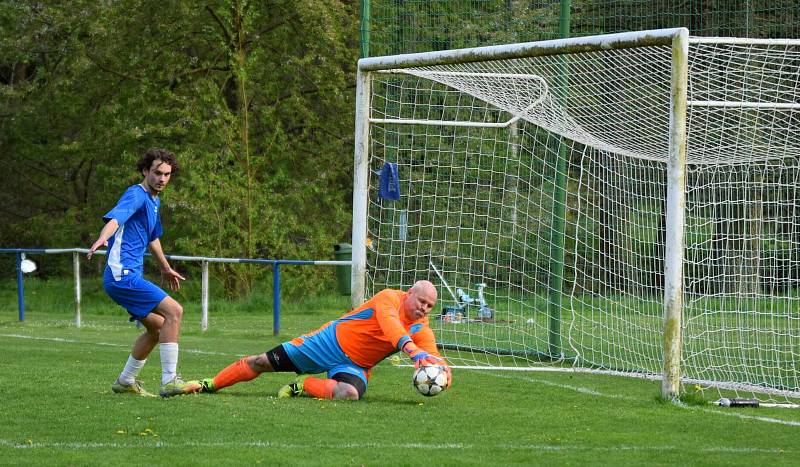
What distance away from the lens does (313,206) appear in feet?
91.1

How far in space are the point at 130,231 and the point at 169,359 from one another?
100 centimetres

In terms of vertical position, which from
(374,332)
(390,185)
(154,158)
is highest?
(154,158)

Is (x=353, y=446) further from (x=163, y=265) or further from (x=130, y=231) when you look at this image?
(x=163, y=265)

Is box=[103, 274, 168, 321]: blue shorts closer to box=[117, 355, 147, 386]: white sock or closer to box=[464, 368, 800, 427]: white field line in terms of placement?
box=[117, 355, 147, 386]: white sock

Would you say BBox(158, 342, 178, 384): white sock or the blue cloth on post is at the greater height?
the blue cloth on post

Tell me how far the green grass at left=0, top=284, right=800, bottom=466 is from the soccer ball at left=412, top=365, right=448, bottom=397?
5.3 inches

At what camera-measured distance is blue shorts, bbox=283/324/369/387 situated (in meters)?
9.30

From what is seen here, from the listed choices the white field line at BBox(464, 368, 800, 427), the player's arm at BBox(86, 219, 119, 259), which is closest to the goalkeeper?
the player's arm at BBox(86, 219, 119, 259)

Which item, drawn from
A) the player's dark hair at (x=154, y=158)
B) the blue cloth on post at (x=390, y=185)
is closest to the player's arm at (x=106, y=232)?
the player's dark hair at (x=154, y=158)

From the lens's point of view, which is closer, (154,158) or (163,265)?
(154,158)

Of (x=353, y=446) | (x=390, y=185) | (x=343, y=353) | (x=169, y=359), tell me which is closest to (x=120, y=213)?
(x=169, y=359)

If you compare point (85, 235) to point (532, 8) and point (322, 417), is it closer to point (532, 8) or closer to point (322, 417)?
point (532, 8)

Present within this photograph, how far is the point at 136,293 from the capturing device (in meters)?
9.05

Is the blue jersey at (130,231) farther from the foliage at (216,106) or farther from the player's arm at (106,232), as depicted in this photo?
the foliage at (216,106)
